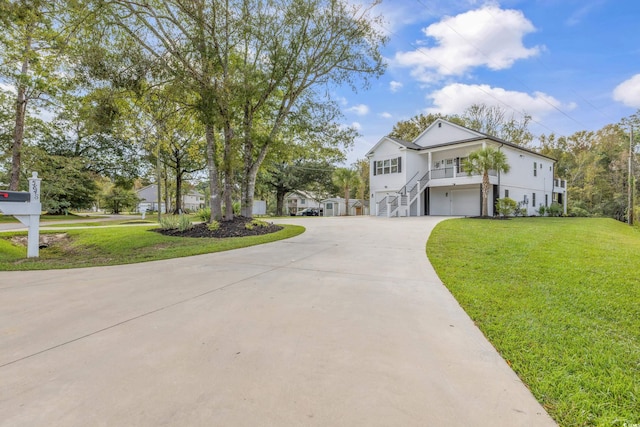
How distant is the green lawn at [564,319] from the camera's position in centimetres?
188

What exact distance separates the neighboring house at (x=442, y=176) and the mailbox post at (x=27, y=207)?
17.2m

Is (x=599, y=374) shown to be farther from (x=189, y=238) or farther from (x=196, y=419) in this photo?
(x=189, y=238)

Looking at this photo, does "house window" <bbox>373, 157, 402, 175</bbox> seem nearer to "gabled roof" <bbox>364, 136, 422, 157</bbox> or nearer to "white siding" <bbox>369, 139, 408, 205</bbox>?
"white siding" <bbox>369, 139, 408, 205</bbox>

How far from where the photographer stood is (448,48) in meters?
13.6

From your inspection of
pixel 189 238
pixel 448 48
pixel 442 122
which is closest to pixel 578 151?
pixel 442 122

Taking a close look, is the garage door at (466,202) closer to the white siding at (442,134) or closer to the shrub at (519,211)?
the shrub at (519,211)

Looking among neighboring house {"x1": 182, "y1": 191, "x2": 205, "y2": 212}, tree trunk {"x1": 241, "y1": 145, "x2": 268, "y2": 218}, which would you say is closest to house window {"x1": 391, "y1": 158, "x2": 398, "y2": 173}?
tree trunk {"x1": 241, "y1": 145, "x2": 268, "y2": 218}

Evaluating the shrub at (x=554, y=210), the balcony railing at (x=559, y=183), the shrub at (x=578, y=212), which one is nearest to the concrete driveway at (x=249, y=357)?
the shrub at (x=554, y=210)

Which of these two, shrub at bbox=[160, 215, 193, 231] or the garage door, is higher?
Result: the garage door

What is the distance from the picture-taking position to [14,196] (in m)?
6.68

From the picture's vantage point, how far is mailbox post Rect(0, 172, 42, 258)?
6547mm

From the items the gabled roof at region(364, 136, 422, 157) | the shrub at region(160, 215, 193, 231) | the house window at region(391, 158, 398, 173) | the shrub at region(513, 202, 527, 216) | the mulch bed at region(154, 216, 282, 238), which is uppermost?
the gabled roof at region(364, 136, 422, 157)

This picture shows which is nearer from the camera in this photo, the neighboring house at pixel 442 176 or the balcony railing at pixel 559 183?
the neighboring house at pixel 442 176

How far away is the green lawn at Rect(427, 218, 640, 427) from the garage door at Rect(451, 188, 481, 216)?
49.7ft
